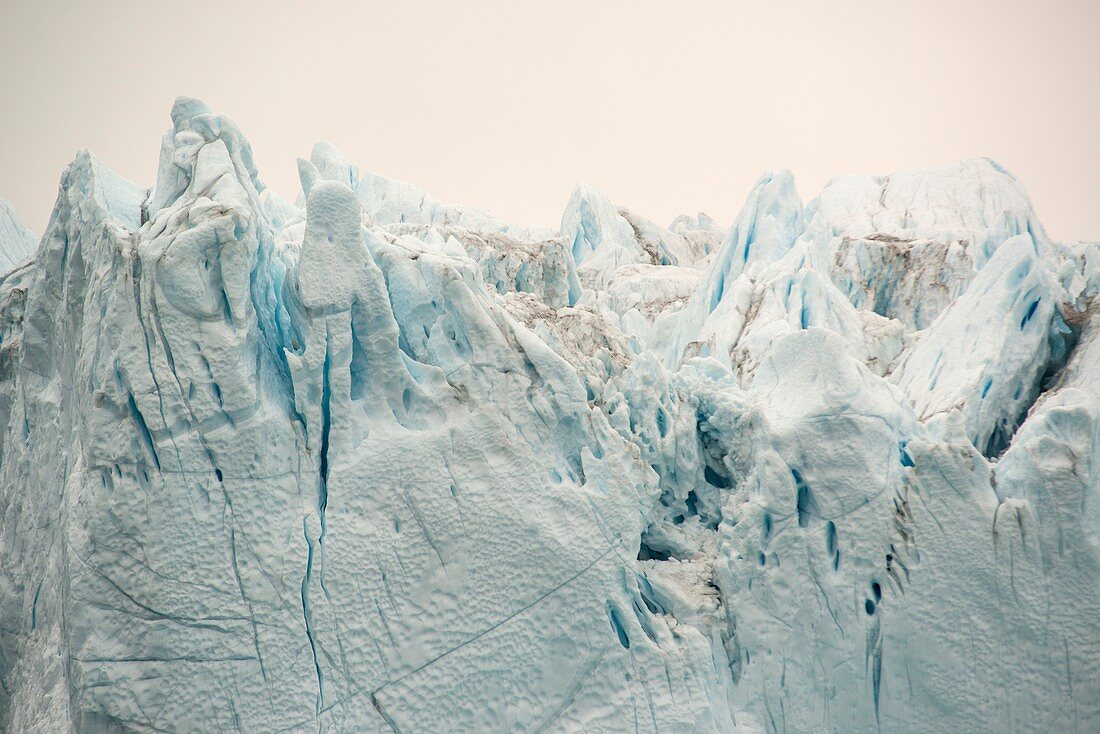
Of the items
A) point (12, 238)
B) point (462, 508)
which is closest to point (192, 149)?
point (462, 508)

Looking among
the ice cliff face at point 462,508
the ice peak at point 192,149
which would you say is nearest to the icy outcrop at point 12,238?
the ice cliff face at point 462,508

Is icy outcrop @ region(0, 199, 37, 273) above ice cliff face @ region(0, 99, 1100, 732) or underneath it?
underneath

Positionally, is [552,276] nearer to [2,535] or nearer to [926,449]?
[926,449]

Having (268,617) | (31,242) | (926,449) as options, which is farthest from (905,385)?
(31,242)

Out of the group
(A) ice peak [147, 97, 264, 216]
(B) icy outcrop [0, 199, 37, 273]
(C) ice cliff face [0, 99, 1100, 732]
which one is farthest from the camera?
(B) icy outcrop [0, 199, 37, 273]

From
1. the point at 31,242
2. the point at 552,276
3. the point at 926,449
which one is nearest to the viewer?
the point at 926,449

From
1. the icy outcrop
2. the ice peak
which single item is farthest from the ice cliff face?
the icy outcrop

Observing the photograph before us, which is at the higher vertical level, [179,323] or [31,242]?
[179,323]

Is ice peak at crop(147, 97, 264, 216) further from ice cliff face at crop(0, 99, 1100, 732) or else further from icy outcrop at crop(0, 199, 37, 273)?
icy outcrop at crop(0, 199, 37, 273)
